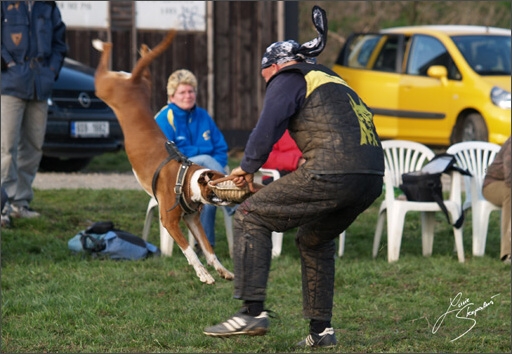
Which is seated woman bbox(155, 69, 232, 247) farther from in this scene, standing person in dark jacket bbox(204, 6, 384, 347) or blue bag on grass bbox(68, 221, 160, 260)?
standing person in dark jacket bbox(204, 6, 384, 347)

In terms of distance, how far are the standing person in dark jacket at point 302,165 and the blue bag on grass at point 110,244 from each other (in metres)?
3.23

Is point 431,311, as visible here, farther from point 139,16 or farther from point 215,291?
point 139,16

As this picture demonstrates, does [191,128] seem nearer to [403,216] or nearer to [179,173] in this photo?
[403,216]

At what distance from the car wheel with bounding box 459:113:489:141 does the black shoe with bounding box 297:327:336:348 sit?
8.08 m

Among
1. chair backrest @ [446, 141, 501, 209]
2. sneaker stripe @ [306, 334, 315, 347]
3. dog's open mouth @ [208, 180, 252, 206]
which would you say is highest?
dog's open mouth @ [208, 180, 252, 206]

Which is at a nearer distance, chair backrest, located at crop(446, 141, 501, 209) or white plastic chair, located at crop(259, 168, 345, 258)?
white plastic chair, located at crop(259, 168, 345, 258)

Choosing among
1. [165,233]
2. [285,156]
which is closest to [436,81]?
[285,156]

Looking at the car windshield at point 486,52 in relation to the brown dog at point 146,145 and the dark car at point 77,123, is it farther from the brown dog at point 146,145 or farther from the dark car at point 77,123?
the brown dog at point 146,145

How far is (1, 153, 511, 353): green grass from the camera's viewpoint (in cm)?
624

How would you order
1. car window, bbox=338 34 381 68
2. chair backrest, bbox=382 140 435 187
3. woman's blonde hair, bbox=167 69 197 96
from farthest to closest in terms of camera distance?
car window, bbox=338 34 381 68
chair backrest, bbox=382 140 435 187
woman's blonde hair, bbox=167 69 197 96

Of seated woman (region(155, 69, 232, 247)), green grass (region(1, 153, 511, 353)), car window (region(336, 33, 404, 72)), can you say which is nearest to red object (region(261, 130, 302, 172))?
seated woman (region(155, 69, 232, 247))

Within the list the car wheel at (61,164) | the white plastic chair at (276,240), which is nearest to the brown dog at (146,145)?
the white plastic chair at (276,240)

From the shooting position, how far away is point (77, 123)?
12500 mm

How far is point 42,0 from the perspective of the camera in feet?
31.0
